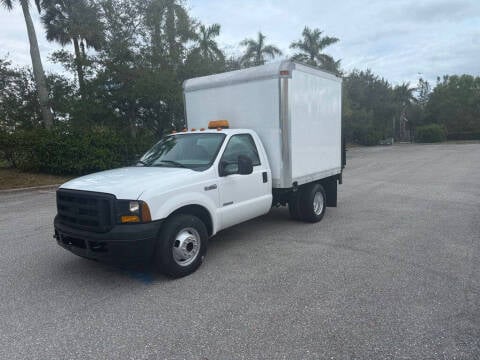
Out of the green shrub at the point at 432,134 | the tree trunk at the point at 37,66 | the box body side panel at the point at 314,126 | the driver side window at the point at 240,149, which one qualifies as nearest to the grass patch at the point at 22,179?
the tree trunk at the point at 37,66

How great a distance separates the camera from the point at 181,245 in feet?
14.3

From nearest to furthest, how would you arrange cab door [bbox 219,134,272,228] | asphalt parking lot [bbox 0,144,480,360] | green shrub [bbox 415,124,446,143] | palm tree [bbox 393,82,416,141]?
1. asphalt parking lot [bbox 0,144,480,360]
2. cab door [bbox 219,134,272,228]
3. green shrub [bbox 415,124,446,143]
4. palm tree [bbox 393,82,416,141]

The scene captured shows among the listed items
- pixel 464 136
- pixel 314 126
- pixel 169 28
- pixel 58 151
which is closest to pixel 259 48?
pixel 169 28

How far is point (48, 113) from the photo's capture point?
18328mm

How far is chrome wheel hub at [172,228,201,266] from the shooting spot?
4363mm

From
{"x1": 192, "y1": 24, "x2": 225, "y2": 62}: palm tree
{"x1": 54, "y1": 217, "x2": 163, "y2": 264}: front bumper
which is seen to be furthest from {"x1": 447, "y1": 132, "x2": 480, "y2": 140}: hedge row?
{"x1": 54, "y1": 217, "x2": 163, "y2": 264}: front bumper

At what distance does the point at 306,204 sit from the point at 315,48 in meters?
32.0

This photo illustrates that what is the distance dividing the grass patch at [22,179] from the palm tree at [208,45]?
8.18 metres

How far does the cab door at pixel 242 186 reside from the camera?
504 cm

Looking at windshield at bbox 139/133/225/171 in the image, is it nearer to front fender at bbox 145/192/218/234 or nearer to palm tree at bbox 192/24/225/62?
front fender at bbox 145/192/218/234

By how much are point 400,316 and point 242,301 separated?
1583 millimetres

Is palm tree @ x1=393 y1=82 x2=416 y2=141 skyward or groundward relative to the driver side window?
skyward

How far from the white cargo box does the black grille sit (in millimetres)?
2909

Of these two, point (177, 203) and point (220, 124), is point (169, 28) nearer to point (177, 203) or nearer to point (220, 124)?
point (220, 124)
